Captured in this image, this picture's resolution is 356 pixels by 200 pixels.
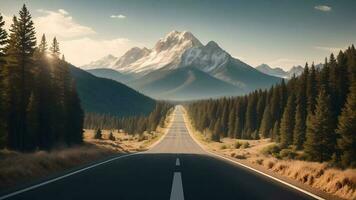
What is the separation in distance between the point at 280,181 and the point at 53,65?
2215 inches

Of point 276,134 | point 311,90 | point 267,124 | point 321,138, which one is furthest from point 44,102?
point 267,124

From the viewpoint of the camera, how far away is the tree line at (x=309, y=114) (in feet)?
191

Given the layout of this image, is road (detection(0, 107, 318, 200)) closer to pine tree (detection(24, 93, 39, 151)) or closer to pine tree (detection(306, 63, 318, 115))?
pine tree (detection(24, 93, 39, 151))

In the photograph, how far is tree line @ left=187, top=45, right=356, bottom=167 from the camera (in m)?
58.3

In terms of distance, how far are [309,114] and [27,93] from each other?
4793 cm

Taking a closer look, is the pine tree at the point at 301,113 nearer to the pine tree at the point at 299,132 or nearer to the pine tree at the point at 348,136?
the pine tree at the point at 299,132

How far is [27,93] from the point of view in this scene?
184 feet

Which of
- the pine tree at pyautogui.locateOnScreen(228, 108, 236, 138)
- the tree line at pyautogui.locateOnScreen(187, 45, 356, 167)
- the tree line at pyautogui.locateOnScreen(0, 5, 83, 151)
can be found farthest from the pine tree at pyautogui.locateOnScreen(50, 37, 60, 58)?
the pine tree at pyautogui.locateOnScreen(228, 108, 236, 138)

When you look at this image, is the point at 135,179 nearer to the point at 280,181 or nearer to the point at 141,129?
the point at 280,181

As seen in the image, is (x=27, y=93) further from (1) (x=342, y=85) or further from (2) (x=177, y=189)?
(1) (x=342, y=85)

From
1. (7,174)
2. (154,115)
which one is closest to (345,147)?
(7,174)

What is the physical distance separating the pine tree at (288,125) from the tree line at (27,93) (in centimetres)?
4748

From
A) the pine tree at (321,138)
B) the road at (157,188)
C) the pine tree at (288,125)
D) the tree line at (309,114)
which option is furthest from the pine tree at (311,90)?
the road at (157,188)

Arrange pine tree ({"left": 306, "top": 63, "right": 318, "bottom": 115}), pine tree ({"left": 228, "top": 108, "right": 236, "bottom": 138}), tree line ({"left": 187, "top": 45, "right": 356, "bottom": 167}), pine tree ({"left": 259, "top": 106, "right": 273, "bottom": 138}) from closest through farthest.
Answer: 1. tree line ({"left": 187, "top": 45, "right": 356, "bottom": 167})
2. pine tree ({"left": 306, "top": 63, "right": 318, "bottom": 115})
3. pine tree ({"left": 259, "top": 106, "right": 273, "bottom": 138})
4. pine tree ({"left": 228, "top": 108, "right": 236, "bottom": 138})
